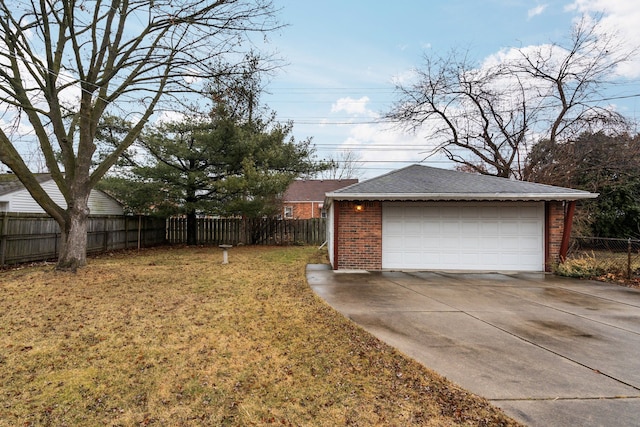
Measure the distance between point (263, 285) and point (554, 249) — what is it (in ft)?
25.2

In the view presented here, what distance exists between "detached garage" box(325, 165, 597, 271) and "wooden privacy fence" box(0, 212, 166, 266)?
8.76 meters

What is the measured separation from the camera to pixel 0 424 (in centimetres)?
214

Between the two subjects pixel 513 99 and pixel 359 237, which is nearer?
pixel 359 237

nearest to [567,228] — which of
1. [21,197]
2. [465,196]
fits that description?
[465,196]

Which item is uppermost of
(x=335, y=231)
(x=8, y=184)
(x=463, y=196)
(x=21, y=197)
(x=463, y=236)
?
(x=8, y=184)

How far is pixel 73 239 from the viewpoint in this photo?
8.05m

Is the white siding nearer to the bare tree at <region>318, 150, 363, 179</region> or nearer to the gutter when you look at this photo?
the gutter

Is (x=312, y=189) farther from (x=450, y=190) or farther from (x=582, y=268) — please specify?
(x=582, y=268)

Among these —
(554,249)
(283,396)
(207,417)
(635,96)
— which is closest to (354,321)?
(283,396)

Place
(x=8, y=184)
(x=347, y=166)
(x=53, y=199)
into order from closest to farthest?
1. (x=8, y=184)
2. (x=53, y=199)
3. (x=347, y=166)

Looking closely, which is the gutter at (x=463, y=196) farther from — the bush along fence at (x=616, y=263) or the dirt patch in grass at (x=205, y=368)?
the dirt patch in grass at (x=205, y=368)

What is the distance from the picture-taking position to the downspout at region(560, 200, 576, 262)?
8406 millimetres

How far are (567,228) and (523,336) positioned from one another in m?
6.19

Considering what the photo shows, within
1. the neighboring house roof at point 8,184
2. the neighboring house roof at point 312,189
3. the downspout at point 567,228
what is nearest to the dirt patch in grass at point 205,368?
the downspout at point 567,228
